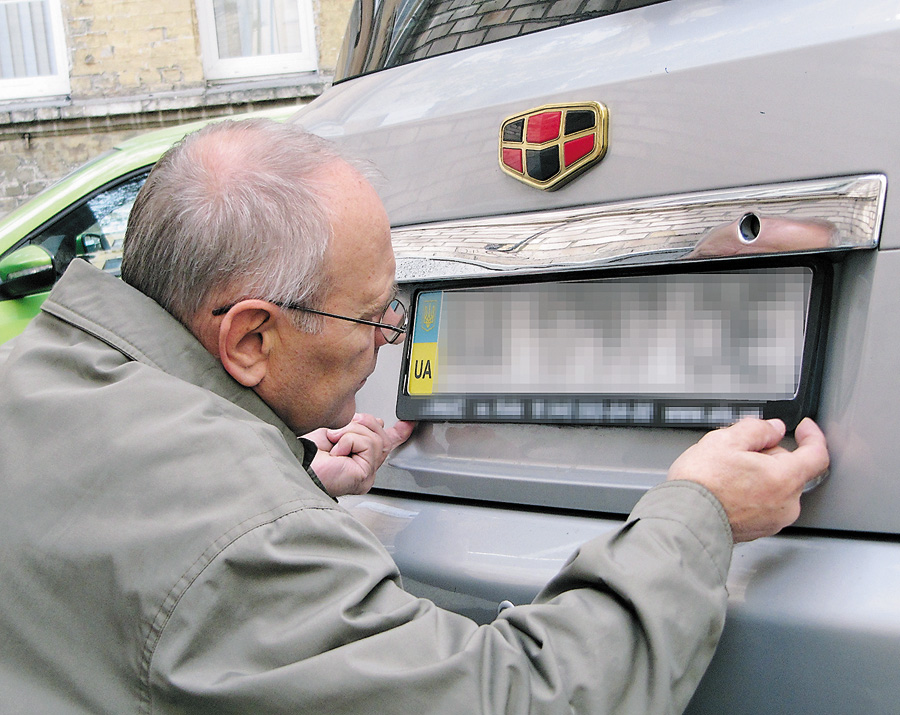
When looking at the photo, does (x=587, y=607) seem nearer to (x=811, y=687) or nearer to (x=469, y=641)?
(x=469, y=641)

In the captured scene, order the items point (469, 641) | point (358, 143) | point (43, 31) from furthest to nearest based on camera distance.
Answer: point (43, 31)
point (358, 143)
point (469, 641)

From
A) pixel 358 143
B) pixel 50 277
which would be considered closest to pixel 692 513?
pixel 358 143

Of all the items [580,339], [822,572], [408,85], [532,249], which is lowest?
[822,572]

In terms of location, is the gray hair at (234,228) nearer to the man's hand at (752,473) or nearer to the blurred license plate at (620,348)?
the blurred license plate at (620,348)

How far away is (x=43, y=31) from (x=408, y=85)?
1053 cm

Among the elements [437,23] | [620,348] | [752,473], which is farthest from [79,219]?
[752,473]

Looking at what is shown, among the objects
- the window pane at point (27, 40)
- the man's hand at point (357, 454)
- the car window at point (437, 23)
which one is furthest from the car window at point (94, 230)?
the window pane at point (27, 40)

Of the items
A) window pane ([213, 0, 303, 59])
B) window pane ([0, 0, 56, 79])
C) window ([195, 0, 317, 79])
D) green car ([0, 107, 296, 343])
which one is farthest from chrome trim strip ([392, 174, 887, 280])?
window pane ([0, 0, 56, 79])

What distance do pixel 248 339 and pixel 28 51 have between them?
11.1 metres

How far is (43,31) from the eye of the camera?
1067 centimetres

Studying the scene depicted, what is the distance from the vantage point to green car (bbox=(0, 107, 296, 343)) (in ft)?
14.2

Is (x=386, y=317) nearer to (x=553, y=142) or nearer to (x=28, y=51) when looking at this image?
(x=553, y=142)

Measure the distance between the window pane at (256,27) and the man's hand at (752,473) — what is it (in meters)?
9.89

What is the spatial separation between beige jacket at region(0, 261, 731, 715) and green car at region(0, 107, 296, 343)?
3.45m
